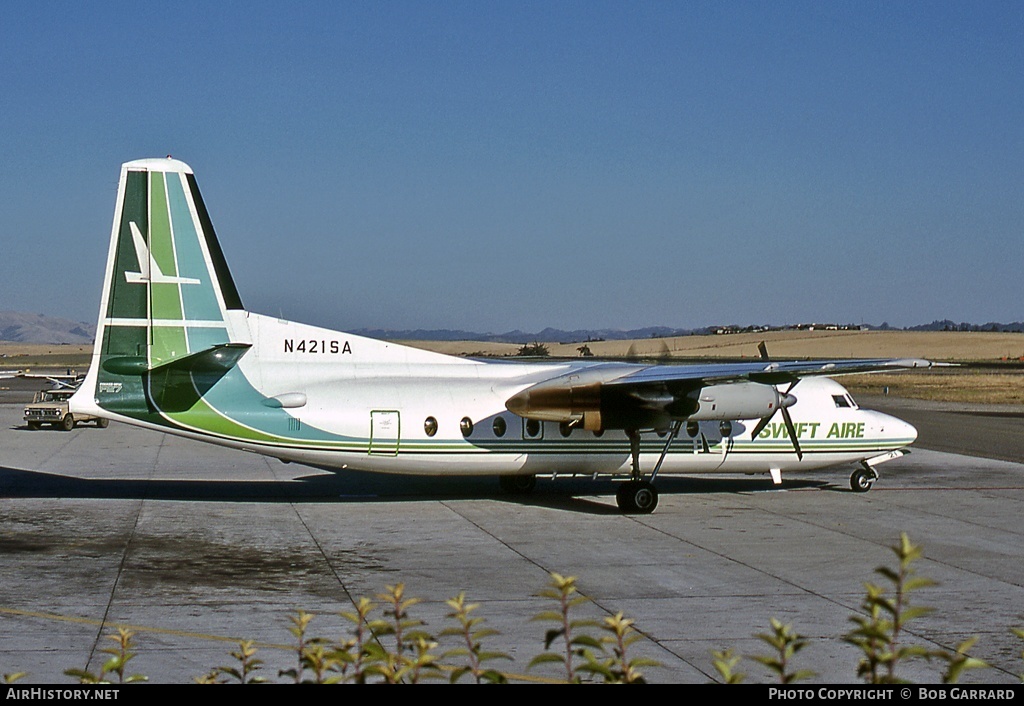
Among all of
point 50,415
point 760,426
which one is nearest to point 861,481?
point 760,426

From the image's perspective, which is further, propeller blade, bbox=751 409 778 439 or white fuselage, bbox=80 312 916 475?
propeller blade, bbox=751 409 778 439

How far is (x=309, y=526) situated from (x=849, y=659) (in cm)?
1097

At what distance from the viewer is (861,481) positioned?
977 inches

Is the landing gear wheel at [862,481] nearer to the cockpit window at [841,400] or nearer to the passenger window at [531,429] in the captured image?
the cockpit window at [841,400]

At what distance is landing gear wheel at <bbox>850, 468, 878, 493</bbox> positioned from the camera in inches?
977

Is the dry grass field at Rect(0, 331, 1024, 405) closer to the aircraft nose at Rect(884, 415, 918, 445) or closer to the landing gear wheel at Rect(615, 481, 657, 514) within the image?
the aircraft nose at Rect(884, 415, 918, 445)

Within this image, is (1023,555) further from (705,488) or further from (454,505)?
(454,505)

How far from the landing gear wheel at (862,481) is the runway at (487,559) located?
218mm

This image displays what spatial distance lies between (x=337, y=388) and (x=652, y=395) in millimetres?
6027

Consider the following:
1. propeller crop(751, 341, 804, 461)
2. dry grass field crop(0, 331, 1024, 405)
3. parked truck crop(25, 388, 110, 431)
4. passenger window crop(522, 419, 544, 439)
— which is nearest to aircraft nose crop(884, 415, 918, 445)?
propeller crop(751, 341, 804, 461)

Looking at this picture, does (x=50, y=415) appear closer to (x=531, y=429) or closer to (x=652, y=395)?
(x=531, y=429)

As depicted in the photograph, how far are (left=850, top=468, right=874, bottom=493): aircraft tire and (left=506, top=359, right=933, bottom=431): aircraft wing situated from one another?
14.3 feet

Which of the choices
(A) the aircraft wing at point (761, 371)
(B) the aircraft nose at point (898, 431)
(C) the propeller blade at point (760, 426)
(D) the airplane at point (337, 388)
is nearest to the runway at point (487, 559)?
(B) the aircraft nose at point (898, 431)
